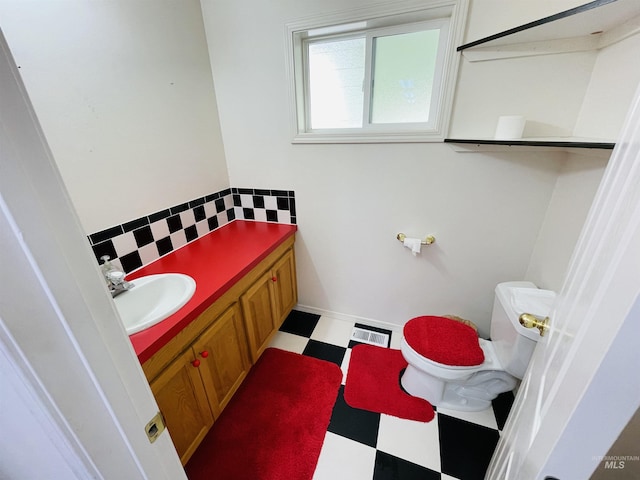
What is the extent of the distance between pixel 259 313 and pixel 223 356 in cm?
33

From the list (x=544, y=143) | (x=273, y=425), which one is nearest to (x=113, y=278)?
(x=273, y=425)

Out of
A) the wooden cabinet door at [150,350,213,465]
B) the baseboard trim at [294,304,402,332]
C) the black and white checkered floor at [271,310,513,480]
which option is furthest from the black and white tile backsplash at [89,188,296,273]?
the black and white checkered floor at [271,310,513,480]

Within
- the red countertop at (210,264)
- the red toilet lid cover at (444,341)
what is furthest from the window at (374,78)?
the red toilet lid cover at (444,341)

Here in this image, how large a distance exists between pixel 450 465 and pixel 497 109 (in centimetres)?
170

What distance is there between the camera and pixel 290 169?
171 cm

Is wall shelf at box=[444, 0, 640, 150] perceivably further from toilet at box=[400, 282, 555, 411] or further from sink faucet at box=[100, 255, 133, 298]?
sink faucet at box=[100, 255, 133, 298]

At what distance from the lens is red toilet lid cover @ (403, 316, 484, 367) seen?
→ 49.0 inches

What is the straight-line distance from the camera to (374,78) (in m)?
1.47

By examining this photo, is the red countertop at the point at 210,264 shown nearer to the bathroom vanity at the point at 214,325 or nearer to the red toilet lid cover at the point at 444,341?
the bathroom vanity at the point at 214,325

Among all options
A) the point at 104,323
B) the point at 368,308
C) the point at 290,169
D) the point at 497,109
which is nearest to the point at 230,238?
the point at 290,169

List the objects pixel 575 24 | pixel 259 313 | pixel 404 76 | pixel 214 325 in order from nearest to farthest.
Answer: pixel 575 24, pixel 214 325, pixel 404 76, pixel 259 313

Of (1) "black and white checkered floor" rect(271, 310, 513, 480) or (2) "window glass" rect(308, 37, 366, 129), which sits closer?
(1) "black and white checkered floor" rect(271, 310, 513, 480)

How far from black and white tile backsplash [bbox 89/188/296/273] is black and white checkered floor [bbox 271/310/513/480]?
1307 millimetres

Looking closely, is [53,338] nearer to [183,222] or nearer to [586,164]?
[183,222]
